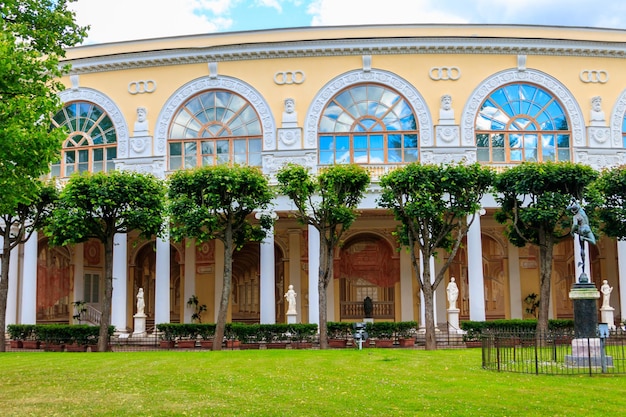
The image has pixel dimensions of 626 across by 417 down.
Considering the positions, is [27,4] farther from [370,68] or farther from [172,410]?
[370,68]

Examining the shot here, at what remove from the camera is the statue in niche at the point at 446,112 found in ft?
99.2

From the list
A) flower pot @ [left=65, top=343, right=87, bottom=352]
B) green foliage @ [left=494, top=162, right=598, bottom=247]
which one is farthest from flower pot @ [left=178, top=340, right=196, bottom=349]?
green foliage @ [left=494, top=162, right=598, bottom=247]

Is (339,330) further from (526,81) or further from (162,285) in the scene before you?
(526,81)

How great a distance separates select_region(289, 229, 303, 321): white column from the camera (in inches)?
1379

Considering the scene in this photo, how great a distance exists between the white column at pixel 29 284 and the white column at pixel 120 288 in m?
3.26

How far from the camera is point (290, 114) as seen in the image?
30703mm

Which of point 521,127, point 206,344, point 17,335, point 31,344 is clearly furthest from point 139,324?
point 521,127

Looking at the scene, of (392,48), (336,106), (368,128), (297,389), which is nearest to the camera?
(297,389)

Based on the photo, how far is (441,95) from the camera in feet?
101

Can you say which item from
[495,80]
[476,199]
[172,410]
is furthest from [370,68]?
[172,410]

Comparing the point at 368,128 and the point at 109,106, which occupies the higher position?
Answer: the point at 109,106

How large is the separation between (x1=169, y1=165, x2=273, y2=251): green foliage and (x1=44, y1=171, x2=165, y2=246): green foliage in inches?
30.5

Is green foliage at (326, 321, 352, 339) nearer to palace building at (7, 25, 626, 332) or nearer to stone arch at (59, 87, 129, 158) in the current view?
palace building at (7, 25, 626, 332)

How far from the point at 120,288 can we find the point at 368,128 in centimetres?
1202
